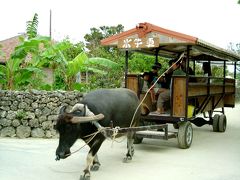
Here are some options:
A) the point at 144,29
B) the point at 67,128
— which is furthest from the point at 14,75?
the point at 67,128

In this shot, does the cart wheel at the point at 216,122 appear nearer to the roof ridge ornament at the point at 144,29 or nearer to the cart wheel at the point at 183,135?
the cart wheel at the point at 183,135

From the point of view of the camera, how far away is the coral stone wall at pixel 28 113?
998 centimetres

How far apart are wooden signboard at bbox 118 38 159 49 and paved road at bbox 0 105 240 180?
2.30m

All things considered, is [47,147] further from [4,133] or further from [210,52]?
[210,52]

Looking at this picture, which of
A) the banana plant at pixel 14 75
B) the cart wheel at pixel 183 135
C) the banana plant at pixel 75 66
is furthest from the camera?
the banana plant at pixel 75 66

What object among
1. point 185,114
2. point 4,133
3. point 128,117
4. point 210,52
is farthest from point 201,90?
point 4,133

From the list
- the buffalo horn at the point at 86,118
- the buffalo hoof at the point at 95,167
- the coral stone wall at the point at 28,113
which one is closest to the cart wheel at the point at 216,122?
the coral stone wall at the point at 28,113

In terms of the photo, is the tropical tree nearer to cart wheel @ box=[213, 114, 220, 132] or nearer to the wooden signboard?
the wooden signboard

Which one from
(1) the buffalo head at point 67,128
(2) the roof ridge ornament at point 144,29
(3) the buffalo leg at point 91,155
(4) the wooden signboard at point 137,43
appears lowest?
(3) the buffalo leg at point 91,155

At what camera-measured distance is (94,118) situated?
5.86 metres

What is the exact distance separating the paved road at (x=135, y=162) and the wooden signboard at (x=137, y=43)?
2303mm

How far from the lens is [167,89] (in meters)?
9.43

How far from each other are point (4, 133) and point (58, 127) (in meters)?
4.76

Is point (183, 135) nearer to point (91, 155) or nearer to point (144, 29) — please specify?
point (144, 29)
